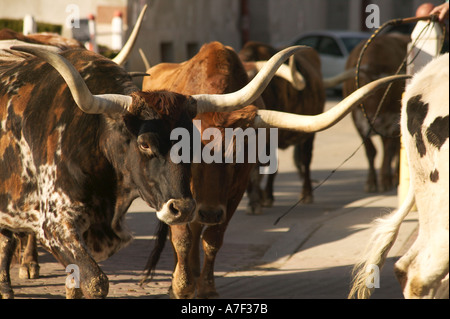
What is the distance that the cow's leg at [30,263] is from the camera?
6840 millimetres

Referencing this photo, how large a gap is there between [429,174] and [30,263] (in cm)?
376

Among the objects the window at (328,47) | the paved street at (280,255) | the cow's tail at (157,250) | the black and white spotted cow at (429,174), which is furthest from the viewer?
the window at (328,47)

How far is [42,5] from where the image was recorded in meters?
19.0

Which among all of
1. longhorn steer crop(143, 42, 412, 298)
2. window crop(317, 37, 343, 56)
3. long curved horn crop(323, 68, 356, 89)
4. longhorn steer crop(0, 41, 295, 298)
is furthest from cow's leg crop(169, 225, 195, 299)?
window crop(317, 37, 343, 56)

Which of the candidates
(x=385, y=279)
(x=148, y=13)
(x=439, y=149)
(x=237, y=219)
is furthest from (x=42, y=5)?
(x=439, y=149)

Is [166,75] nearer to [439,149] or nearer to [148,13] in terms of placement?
[439,149]

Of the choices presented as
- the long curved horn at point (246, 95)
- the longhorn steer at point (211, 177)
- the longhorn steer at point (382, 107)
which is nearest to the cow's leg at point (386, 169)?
the longhorn steer at point (382, 107)

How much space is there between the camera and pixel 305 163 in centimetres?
1045

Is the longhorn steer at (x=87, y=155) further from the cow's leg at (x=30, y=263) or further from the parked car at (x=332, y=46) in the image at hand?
the parked car at (x=332, y=46)

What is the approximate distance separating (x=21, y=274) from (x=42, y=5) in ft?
43.1

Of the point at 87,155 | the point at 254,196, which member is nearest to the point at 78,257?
the point at 87,155

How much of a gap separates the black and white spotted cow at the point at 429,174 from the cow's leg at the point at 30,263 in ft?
11.1

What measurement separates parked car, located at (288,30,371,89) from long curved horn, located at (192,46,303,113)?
17.9 meters

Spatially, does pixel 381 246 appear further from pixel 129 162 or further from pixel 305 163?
pixel 305 163
